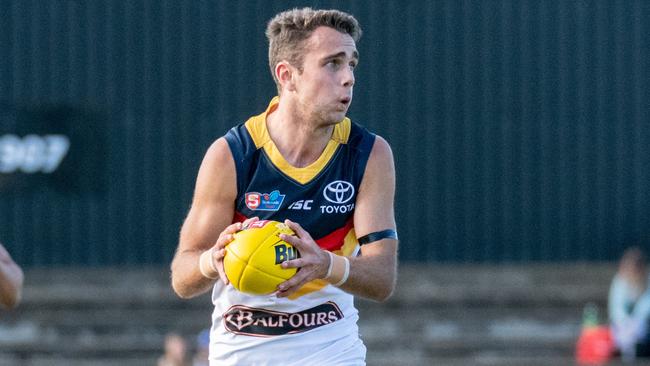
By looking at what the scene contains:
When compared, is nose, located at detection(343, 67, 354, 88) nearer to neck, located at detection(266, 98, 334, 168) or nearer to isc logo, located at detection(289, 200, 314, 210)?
neck, located at detection(266, 98, 334, 168)

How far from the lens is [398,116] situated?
15.8 metres

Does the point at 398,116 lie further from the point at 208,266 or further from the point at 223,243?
the point at 223,243

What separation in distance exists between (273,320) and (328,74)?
105cm

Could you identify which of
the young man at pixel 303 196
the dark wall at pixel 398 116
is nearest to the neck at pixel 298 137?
the young man at pixel 303 196

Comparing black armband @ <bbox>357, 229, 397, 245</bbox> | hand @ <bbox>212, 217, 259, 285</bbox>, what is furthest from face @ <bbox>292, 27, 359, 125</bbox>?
hand @ <bbox>212, 217, 259, 285</bbox>

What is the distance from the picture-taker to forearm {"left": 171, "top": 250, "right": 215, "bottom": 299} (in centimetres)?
553

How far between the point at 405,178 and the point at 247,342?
405 inches

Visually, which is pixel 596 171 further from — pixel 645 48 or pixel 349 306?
pixel 349 306

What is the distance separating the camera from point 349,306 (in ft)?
19.2

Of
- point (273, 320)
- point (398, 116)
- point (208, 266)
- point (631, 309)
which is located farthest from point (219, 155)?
point (398, 116)

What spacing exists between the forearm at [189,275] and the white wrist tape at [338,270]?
53cm

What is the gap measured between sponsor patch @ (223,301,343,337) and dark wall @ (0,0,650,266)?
1014 cm

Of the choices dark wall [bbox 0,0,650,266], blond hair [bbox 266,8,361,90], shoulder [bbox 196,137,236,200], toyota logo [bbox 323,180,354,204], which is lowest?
dark wall [bbox 0,0,650,266]

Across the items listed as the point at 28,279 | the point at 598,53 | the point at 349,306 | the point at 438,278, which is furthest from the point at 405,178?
the point at 349,306
